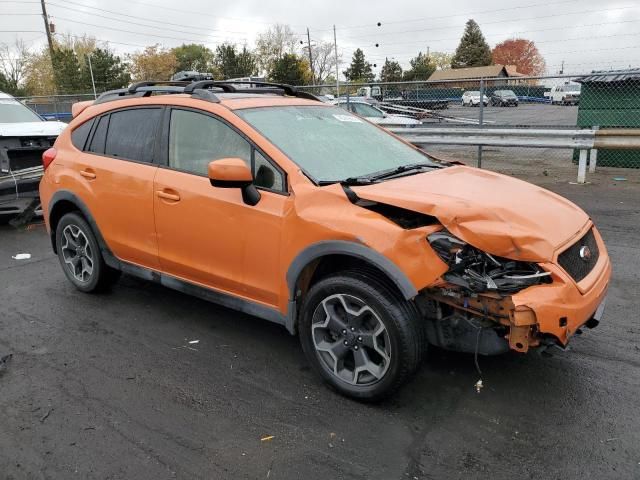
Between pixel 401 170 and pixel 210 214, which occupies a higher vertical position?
pixel 401 170

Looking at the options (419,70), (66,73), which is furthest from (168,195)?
(419,70)

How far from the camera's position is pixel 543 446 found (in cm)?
275

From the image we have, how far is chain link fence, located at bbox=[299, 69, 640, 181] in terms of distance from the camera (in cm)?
1056

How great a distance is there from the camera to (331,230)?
3.04m

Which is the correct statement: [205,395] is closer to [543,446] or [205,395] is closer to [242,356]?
[242,356]

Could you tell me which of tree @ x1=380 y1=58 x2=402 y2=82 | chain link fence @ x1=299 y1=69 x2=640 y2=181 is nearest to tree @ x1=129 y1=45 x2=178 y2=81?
tree @ x1=380 y1=58 x2=402 y2=82

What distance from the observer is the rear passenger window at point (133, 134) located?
13.6 feet

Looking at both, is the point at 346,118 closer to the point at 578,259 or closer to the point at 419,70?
the point at 578,259

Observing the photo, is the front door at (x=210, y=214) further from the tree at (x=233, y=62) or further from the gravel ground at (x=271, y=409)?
the tree at (x=233, y=62)

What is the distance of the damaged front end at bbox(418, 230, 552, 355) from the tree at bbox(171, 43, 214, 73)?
8202cm

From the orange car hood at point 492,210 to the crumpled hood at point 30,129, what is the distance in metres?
6.20

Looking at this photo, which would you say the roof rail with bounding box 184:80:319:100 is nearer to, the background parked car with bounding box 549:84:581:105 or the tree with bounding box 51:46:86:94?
the background parked car with bounding box 549:84:581:105

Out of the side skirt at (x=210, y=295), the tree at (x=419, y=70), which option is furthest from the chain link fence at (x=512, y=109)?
the tree at (x=419, y=70)

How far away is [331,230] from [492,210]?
0.87 meters
